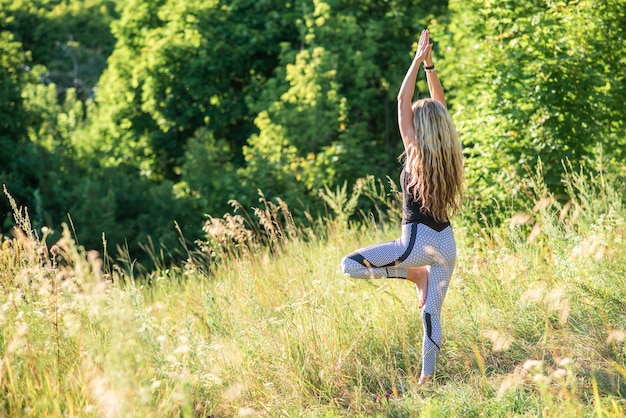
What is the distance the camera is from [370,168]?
1205cm

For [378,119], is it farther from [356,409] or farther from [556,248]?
[356,409]

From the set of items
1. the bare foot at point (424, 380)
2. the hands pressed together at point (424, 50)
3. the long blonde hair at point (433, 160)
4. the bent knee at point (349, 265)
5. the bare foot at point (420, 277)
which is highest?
the hands pressed together at point (424, 50)

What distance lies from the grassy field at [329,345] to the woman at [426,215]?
398 mm

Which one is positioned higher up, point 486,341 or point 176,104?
point 176,104

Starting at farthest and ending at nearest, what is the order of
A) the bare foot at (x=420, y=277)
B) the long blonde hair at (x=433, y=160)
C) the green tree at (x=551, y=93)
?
the green tree at (x=551, y=93) < the bare foot at (x=420, y=277) < the long blonde hair at (x=433, y=160)

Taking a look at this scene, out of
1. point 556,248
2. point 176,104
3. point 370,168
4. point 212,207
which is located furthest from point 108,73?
point 556,248

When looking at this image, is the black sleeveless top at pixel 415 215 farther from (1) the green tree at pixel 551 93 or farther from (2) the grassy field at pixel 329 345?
(1) the green tree at pixel 551 93

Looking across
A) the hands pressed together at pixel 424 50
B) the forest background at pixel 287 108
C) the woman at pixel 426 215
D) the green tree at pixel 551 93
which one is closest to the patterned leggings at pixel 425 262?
the woman at pixel 426 215

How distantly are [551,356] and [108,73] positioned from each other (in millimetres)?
13916

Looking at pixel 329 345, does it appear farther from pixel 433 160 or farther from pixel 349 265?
pixel 433 160

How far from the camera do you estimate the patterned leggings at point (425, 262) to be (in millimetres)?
4332

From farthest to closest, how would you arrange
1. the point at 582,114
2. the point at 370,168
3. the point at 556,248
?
the point at 370,168, the point at 582,114, the point at 556,248

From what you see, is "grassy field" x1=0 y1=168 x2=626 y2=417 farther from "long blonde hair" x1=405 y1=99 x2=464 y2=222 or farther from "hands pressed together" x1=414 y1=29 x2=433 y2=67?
"hands pressed together" x1=414 y1=29 x2=433 y2=67

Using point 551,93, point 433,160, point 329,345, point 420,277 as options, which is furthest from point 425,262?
point 551,93
